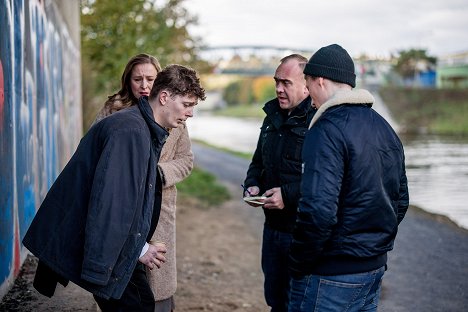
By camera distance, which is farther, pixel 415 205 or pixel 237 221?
pixel 415 205

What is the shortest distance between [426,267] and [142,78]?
444cm

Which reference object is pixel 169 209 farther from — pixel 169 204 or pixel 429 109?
pixel 429 109

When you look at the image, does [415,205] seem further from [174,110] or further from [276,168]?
[174,110]

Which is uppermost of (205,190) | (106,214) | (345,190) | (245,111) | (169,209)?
(345,190)

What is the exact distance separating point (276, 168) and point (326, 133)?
1281mm

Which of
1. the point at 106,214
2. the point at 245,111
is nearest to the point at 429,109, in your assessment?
the point at 245,111

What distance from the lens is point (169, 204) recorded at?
13.4 feet

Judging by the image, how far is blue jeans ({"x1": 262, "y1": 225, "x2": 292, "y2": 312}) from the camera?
4.18 m

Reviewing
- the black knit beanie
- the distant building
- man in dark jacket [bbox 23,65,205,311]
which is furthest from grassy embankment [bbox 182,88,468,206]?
man in dark jacket [bbox 23,65,205,311]

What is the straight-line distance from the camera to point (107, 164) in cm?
288

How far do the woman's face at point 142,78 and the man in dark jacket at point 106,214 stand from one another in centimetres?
117

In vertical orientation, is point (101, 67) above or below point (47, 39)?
below

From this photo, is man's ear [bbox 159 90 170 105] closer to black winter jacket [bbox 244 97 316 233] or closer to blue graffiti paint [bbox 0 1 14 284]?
black winter jacket [bbox 244 97 316 233]

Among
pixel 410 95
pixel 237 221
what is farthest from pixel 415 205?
pixel 410 95
